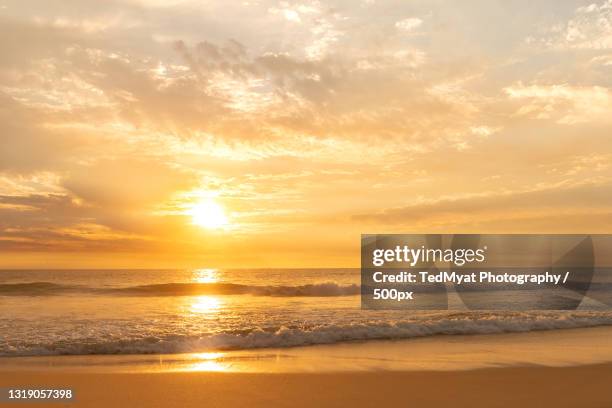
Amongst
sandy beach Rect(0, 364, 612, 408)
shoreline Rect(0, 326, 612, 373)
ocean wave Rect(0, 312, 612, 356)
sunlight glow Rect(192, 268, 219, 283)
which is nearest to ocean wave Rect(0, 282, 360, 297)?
sunlight glow Rect(192, 268, 219, 283)

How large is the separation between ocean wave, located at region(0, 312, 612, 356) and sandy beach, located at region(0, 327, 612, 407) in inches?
28.3

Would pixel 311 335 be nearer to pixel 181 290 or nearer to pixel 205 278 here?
pixel 181 290

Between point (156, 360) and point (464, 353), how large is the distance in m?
7.68

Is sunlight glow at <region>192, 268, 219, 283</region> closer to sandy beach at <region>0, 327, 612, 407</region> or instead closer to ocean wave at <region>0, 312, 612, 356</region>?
ocean wave at <region>0, 312, 612, 356</region>

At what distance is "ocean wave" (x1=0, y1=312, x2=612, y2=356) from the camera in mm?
13734

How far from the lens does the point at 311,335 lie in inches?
615

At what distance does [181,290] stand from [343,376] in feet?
113

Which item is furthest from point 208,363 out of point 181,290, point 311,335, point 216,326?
point 181,290

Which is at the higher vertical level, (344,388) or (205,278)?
(205,278)

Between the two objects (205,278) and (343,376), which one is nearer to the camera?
(343,376)

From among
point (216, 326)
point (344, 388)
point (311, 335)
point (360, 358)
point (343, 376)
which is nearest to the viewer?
point (344, 388)

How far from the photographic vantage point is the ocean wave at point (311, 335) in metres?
13.7

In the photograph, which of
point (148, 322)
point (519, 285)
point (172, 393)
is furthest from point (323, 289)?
point (172, 393)

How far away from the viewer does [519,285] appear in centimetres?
4622
